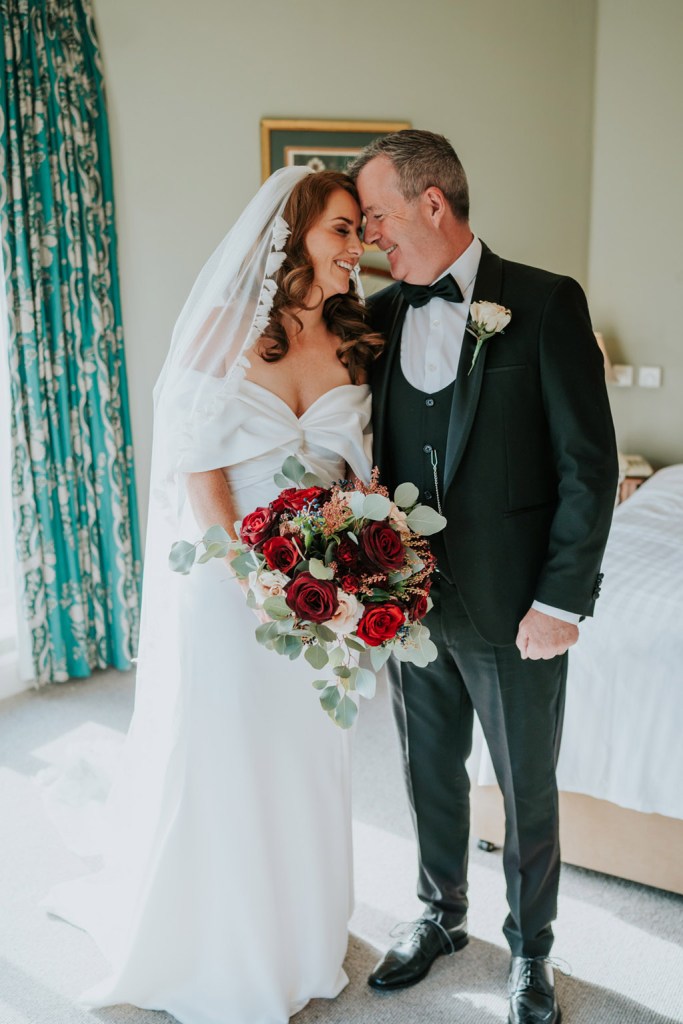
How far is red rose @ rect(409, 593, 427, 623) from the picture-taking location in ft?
5.38

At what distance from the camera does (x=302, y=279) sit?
197cm

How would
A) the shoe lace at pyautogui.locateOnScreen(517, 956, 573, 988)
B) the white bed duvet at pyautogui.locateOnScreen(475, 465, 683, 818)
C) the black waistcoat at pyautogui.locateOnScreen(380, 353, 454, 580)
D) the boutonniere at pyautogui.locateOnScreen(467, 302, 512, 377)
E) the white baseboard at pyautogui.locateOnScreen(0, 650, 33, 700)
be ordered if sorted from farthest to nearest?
1. the white baseboard at pyautogui.locateOnScreen(0, 650, 33, 700)
2. the white bed duvet at pyautogui.locateOnScreen(475, 465, 683, 818)
3. the shoe lace at pyautogui.locateOnScreen(517, 956, 573, 988)
4. the black waistcoat at pyautogui.locateOnScreen(380, 353, 454, 580)
5. the boutonniere at pyautogui.locateOnScreen(467, 302, 512, 377)

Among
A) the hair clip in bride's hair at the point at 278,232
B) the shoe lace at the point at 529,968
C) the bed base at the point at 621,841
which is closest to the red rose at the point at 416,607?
the hair clip in bride's hair at the point at 278,232

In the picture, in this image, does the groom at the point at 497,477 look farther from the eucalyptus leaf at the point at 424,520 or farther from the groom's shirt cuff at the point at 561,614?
the eucalyptus leaf at the point at 424,520

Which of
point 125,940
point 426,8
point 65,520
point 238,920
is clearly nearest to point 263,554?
point 238,920

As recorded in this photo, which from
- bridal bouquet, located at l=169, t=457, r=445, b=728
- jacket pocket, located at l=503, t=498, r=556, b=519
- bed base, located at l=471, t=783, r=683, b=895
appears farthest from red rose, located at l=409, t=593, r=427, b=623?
bed base, located at l=471, t=783, r=683, b=895

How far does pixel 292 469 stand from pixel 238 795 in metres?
0.76

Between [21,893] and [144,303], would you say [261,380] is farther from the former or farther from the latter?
[144,303]

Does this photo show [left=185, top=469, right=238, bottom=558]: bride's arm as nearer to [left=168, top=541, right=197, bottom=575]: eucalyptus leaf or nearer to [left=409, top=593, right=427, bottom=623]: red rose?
[left=168, top=541, right=197, bottom=575]: eucalyptus leaf

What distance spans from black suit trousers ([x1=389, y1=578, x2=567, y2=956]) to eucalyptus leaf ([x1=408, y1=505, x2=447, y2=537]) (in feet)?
1.09

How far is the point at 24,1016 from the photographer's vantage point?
204 cm

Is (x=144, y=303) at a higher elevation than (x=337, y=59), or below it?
below

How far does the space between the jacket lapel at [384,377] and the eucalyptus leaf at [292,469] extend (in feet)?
1.11

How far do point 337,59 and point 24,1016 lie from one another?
4.01 m
